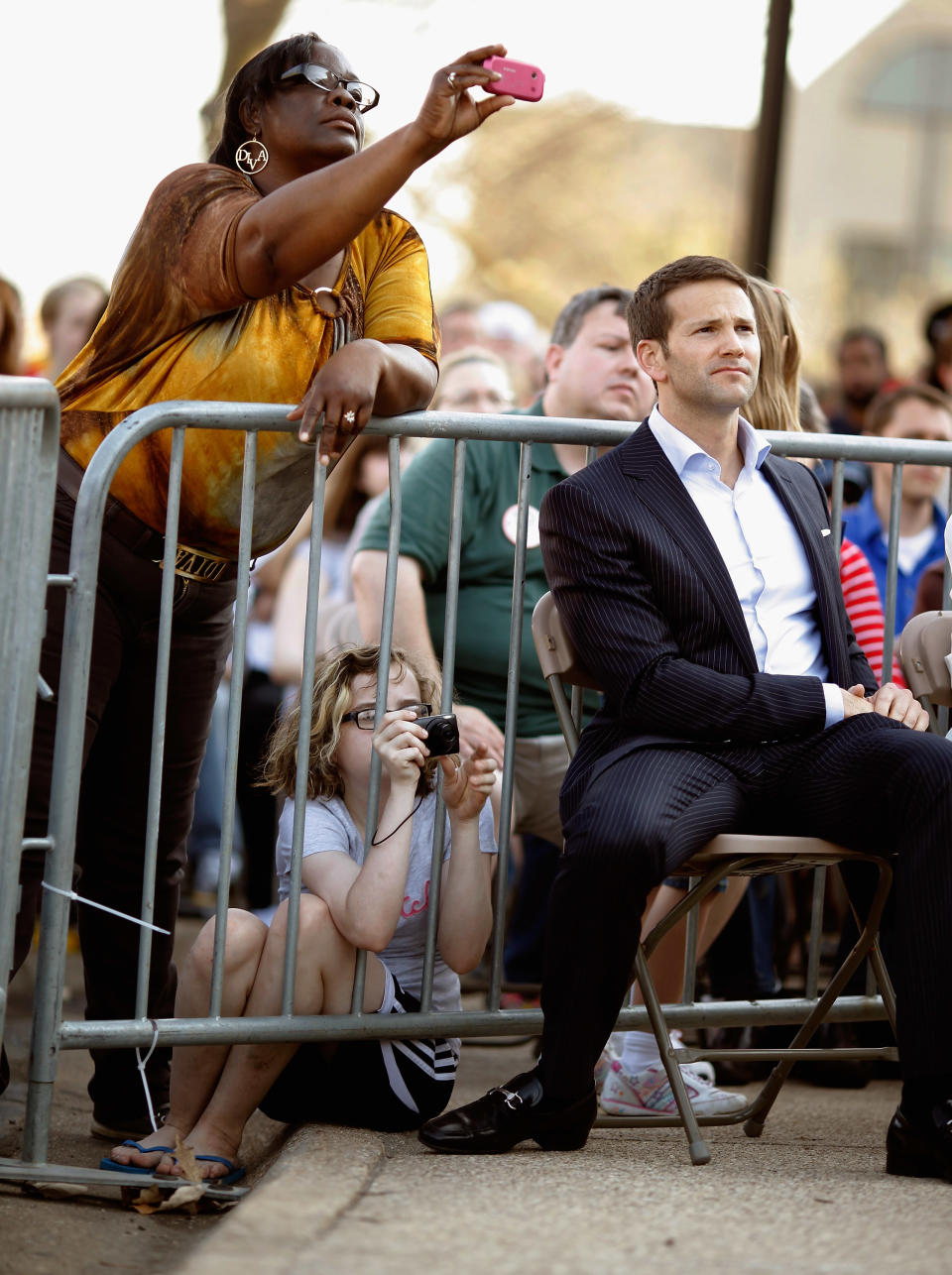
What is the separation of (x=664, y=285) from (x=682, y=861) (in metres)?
1.32

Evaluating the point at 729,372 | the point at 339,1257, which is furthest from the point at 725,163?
the point at 339,1257

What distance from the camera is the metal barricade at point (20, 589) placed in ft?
9.80

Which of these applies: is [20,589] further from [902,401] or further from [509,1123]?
[902,401]

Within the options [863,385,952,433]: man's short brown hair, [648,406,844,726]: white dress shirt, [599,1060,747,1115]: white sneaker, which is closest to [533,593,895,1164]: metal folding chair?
[599,1060,747,1115]: white sneaker

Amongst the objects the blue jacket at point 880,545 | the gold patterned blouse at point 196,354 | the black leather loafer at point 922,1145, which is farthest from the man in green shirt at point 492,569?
the black leather loafer at point 922,1145

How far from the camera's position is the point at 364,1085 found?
3.36 meters

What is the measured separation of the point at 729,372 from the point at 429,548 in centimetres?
121

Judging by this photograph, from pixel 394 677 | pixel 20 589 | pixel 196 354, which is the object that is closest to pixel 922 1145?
pixel 394 677

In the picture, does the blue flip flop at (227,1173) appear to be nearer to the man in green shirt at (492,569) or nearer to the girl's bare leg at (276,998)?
the girl's bare leg at (276,998)

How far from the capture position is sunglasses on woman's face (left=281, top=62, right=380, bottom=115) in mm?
3260

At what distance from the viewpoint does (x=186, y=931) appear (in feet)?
20.7

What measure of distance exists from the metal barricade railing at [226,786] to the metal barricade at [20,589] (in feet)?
0.15

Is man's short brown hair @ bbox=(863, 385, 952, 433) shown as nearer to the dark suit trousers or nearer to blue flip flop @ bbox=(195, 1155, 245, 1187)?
the dark suit trousers

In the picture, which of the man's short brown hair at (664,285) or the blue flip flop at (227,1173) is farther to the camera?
the man's short brown hair at (664,285)
